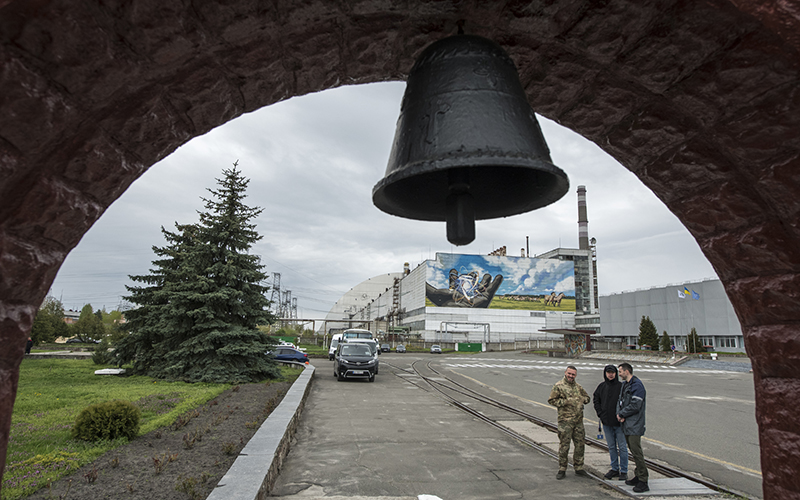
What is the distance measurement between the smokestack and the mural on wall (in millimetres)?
8525

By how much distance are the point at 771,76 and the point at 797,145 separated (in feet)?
1.16

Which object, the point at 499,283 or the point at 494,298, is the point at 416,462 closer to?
the point at 494,298

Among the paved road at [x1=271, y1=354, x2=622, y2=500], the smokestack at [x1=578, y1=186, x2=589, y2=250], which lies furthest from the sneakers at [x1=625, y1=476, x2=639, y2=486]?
the smokestack at [x1=578, y1=186, x2=589, y2=250]

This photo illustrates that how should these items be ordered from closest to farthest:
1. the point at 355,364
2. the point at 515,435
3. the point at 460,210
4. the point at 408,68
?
the point at 460,210 → the point at 408,68 → the point at 515,435 → the point at 355,364

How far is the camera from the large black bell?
90.1 inches

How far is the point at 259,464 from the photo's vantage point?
539 cm

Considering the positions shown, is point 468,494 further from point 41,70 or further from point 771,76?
point 41,70

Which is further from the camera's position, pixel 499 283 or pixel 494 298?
pixel 499 283

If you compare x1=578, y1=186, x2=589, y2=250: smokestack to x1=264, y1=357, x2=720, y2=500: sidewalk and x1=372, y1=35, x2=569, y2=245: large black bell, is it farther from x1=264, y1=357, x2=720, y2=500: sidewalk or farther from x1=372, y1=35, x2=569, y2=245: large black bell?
x1=372, y1=35, x2=569, y2=245: large black bell

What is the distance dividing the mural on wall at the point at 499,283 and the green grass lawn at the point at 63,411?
65.2 m

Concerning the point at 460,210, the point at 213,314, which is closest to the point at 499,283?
the point at 213,314

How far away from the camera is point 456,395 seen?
53.3 ft

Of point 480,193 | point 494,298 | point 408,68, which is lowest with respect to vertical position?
point 480,193

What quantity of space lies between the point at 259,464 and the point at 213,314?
483 inches
